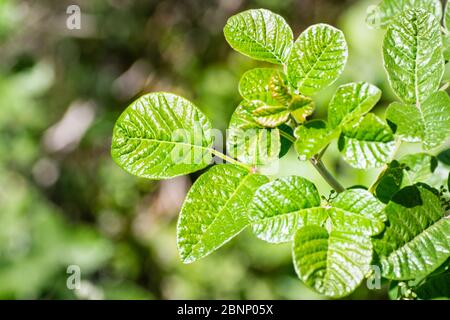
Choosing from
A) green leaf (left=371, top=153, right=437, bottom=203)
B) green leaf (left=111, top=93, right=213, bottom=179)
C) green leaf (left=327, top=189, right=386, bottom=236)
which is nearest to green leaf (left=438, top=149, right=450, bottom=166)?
green leaf (left=371, top=153, right=437, bottom=203)

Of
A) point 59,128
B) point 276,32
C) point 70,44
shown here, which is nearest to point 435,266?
point 276,32

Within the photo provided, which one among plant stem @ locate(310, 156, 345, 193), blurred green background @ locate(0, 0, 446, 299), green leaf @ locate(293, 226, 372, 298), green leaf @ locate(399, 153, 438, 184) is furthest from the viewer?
blurred green background @ locate(0, 0, 446, 299)

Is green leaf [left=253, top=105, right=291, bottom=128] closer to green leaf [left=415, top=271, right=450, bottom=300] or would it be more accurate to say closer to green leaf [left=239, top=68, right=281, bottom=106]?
green leaf [left=239, top=68, right=281, bottom=106]

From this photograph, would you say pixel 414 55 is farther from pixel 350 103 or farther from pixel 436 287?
pixel 436 287

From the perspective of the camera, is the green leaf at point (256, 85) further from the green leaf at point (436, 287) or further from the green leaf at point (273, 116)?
the green leaf at point (436, 287)

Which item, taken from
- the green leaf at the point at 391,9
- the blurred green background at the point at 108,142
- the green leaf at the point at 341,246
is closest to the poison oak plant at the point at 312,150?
the green leaf at the point at 341,246

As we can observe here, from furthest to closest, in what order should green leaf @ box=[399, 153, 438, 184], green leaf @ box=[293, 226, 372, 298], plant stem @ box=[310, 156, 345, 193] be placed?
green leaf @ box=[399, 153, 438, 184]
plant stem @ box=[310, 156, 345, 193]
green leaf @ box=[293, 226, 372, 298]

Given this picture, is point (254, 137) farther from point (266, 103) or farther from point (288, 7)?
point (288, 7)

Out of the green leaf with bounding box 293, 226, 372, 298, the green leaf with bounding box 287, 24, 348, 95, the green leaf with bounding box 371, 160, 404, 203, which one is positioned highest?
the green leaf with bounding box 287, 24, 348, 95
